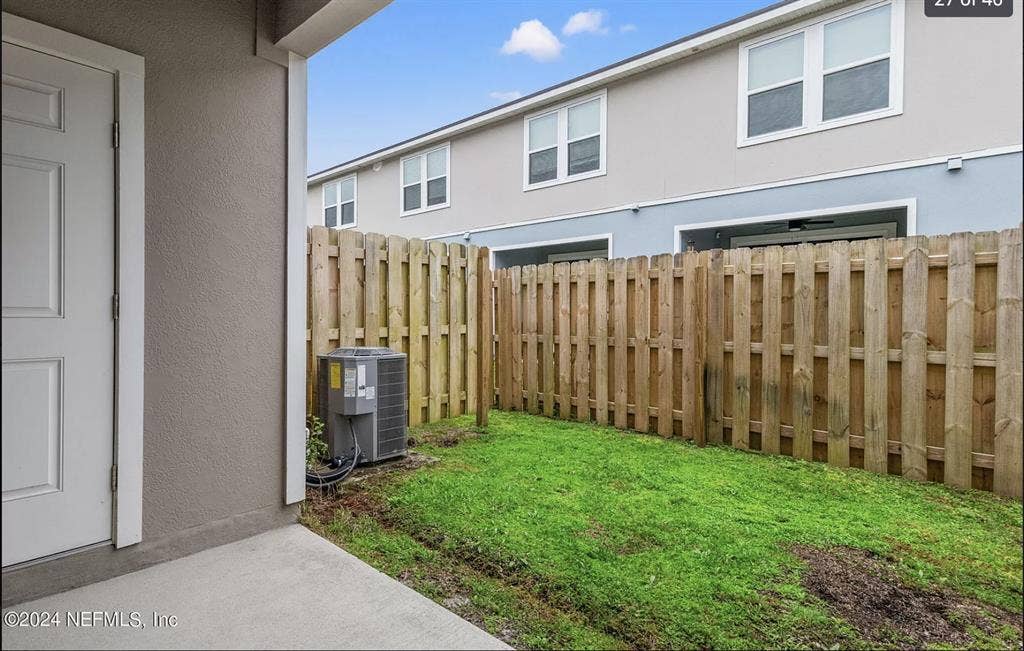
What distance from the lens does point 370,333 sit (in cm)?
473

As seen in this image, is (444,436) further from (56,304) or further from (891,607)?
(891,607)

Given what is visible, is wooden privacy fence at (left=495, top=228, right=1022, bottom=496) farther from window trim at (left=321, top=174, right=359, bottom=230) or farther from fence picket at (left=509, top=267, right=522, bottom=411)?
window trim at (left=321, top=174, right=359, bottom=230)

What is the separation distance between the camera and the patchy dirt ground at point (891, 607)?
5.93 ft

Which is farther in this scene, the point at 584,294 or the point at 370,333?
the point at 584,294

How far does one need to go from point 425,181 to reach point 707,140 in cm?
657

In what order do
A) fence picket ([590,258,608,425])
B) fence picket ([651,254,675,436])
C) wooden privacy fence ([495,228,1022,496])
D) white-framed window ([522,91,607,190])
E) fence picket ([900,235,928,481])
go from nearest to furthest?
wooden privacy fence ([495,228,1022,496]) < fence picket ([900,235,928,481]) < fence picket ([651,254,675,436]) < fence picket ([590,258,608,425]) < white-framed window ([522,91,607,190])

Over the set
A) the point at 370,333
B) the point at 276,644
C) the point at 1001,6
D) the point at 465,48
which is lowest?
the point at 276,644

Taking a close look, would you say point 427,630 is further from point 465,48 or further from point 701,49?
point 701,49

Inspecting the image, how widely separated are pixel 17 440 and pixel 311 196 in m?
14.5

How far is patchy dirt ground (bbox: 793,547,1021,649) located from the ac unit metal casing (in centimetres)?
283

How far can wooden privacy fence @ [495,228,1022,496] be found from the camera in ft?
10.0

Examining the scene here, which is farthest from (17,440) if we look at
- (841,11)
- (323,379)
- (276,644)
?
(841,11)

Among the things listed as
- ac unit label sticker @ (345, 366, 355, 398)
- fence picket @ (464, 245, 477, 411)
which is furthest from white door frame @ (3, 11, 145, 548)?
fence picket @ (464, 245, 477, 411)

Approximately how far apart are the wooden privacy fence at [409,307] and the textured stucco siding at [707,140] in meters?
4.13
